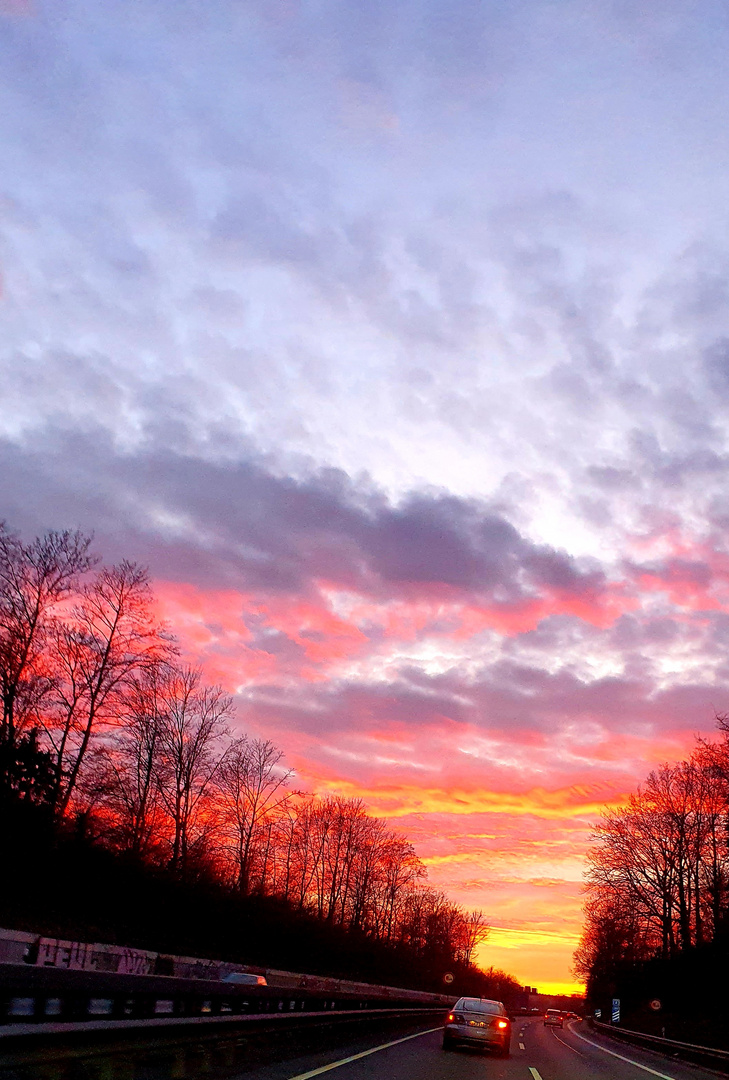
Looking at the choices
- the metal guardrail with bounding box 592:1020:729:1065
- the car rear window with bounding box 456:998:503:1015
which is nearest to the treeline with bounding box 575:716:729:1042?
the metal guardrail with bounding box 592:1020:729:1065

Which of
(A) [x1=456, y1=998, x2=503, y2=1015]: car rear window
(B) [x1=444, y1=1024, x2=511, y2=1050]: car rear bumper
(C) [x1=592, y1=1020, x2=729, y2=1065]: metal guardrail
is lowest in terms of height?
(C) [x1=592, y1=1020, x2=729, y2=1065]: metal guardrail

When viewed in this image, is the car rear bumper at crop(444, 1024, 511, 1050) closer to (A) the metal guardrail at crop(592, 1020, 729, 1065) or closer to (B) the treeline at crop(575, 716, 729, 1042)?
(A) the metal guardrail at crop(592, 1020, 729, 1065)

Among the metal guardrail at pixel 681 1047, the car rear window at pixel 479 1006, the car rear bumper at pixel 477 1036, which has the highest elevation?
the car rear window at pixel 479 1006

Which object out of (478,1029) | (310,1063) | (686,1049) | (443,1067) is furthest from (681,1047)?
(310,1063)

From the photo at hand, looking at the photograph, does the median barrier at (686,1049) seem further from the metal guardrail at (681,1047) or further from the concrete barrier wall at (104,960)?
the concrete barrier wall at (104,960)

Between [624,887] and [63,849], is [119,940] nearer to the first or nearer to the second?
[63,849]

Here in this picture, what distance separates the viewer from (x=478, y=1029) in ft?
75.6

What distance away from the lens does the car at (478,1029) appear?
22953mm

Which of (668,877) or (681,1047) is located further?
(668,877)

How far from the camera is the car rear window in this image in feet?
78.9

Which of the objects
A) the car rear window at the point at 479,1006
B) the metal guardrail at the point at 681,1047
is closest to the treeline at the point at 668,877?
the metal guardrail at the point at 681,1047

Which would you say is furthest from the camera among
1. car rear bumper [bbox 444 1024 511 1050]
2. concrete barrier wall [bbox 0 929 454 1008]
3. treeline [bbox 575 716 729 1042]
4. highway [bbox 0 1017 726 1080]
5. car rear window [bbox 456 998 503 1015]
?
treeline [bbox 575 716 729 1042]

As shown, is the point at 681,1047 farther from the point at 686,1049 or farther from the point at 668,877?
the point at 668,877

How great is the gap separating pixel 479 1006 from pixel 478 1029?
135 cm
